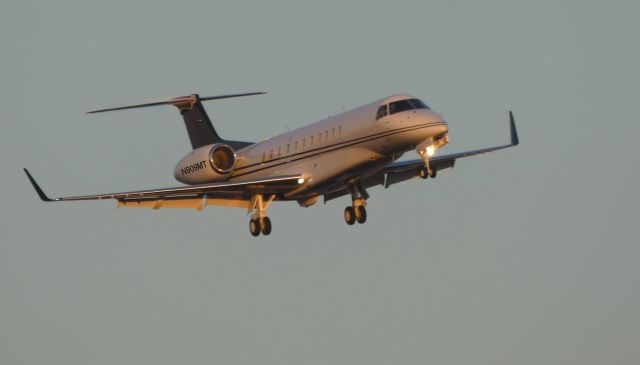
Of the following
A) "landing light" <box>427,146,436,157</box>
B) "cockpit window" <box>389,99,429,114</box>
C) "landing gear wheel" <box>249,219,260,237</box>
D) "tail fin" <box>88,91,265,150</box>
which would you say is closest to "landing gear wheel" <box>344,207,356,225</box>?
"landing gear wheel" <box>249,219,260,237</box>

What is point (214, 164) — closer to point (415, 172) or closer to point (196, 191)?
point (196, 191)

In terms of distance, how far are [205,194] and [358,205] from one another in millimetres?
4795

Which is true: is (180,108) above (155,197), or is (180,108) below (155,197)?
above

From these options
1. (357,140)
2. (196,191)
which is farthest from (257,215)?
(357,140)

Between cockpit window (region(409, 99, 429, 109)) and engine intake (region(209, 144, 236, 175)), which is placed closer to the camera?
cockpit window (region(409, 99, 429, 109))

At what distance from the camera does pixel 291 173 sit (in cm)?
4278

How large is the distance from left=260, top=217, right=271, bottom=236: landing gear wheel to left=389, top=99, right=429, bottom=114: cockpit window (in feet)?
19.5

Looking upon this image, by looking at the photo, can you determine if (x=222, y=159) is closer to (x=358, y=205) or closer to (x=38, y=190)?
(x=358, y=205)

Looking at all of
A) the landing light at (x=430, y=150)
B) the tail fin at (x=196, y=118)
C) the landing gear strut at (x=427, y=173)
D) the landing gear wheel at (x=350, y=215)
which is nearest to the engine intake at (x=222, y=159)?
the tail fin at (x=196, y=118)

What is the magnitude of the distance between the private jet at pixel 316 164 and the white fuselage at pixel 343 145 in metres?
0.03

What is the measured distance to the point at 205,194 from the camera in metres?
44.7

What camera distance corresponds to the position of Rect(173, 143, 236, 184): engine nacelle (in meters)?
45.0

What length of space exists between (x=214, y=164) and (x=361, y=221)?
16.3 feet

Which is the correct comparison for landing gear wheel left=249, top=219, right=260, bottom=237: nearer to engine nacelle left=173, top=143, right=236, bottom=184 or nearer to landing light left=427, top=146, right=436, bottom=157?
engine nacelle left=173, top=143, right=236, bottom=184
